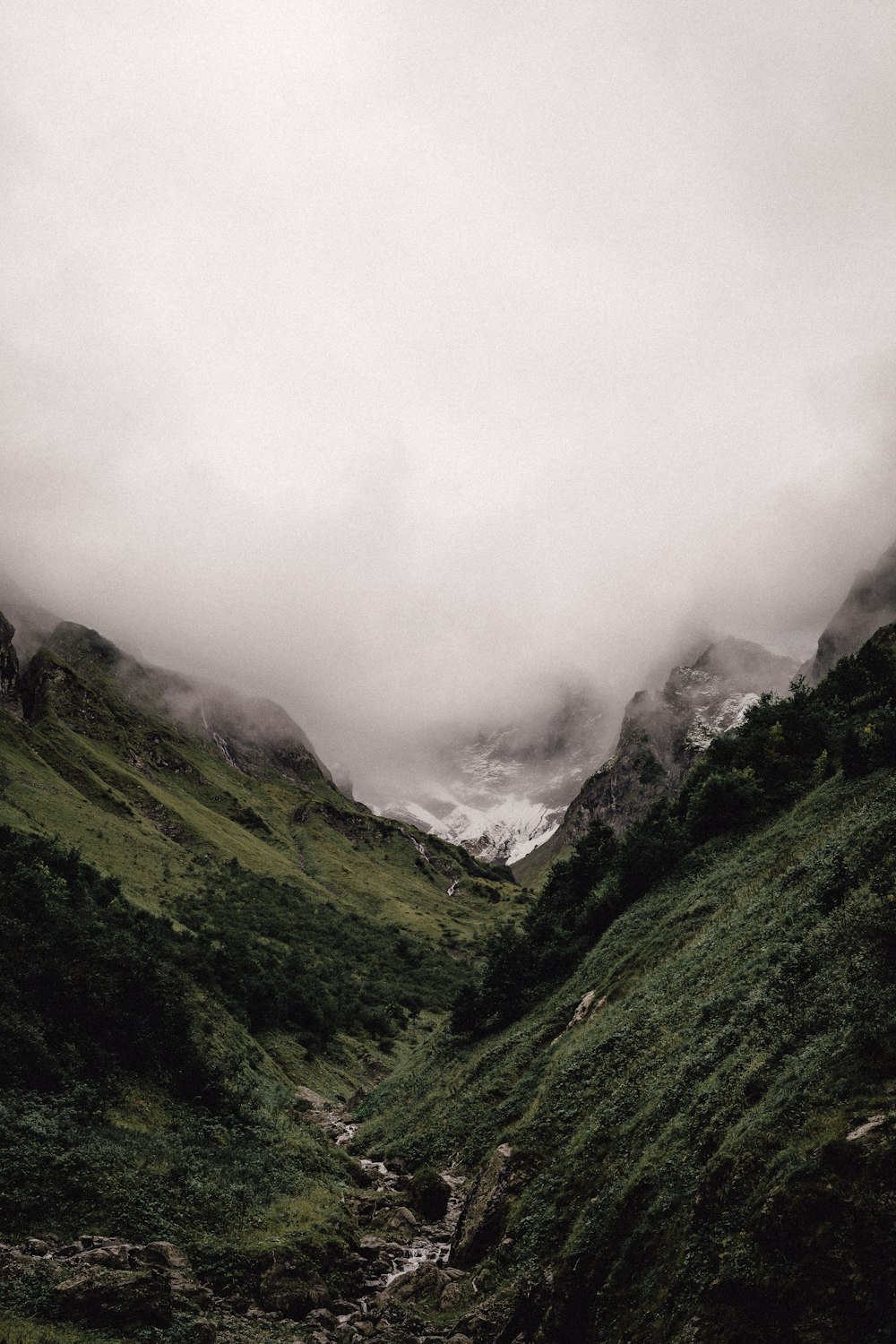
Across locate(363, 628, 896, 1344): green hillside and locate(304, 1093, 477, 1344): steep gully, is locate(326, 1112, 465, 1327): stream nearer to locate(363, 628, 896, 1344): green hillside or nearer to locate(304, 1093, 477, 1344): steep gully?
locate(304, 1093, 477, 1344): steep gully

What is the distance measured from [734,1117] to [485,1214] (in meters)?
12.1

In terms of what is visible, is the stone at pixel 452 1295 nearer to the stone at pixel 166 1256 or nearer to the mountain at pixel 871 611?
the stone at pixel 166 1256

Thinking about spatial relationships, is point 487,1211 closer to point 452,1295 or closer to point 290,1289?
point 452,1295

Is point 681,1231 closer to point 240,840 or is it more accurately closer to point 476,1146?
point 476,1146

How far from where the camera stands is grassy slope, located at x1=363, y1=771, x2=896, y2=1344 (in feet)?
37.9

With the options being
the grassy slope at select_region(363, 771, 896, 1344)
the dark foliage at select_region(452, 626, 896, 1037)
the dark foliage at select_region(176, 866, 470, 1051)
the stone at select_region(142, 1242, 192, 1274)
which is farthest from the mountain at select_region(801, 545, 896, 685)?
the stone at select_region(142, 1242, 192, 1274)

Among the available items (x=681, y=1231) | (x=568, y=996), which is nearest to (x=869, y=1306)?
(x=681, y=1231)

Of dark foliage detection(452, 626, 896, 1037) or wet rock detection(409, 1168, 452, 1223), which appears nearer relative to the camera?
wet rock detection(409, 1168, 452, 1223)

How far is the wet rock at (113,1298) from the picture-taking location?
15125 mm

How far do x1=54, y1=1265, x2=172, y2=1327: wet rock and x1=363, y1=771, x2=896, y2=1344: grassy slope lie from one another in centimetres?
989

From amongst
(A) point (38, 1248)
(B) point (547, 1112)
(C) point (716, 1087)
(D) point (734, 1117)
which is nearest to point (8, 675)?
(A) point (38, 1248)

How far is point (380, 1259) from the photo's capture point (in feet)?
77.4

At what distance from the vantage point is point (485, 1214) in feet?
75.1

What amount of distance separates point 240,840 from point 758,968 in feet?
537
